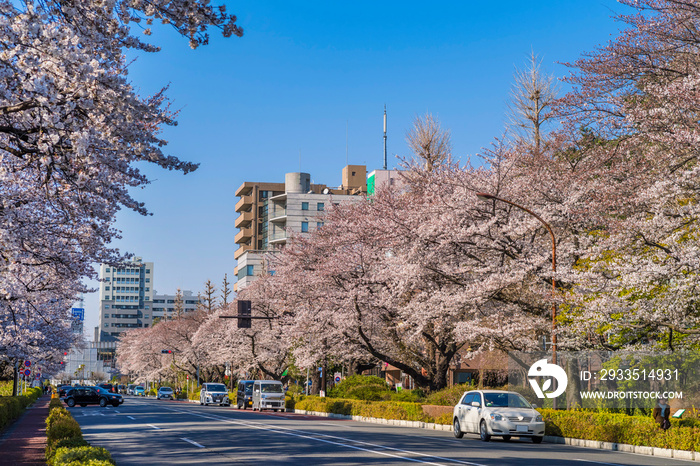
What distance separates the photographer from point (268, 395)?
4700 cm

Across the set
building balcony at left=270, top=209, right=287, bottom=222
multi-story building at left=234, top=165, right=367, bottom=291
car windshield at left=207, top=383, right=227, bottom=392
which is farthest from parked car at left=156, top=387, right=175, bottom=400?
building balcony at left=270, top=209, right=287, bottom=222

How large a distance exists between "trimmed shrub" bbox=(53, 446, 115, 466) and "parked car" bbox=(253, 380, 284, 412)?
35.0 meters

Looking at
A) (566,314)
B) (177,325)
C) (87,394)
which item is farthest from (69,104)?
(177,325)

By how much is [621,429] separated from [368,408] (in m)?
17.0

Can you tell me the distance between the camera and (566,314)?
82.5 ft

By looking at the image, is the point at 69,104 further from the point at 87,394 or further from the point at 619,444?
the point at 87,394

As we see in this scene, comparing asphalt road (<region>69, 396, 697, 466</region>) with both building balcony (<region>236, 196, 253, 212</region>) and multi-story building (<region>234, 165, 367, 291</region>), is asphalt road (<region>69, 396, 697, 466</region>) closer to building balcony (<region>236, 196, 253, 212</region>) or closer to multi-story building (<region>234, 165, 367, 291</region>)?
multi-story building (<region>234, 165, 367, 291</region>)

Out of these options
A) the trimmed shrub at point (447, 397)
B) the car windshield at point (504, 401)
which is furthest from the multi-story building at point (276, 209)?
the car windshield at point (504, 401)

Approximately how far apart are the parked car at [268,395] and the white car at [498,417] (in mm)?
24602

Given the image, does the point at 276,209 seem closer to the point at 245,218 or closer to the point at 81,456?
the point at 245,218

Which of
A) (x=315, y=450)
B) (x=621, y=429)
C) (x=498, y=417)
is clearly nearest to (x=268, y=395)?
(x=498, y=417)

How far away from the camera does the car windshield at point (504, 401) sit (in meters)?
22.8

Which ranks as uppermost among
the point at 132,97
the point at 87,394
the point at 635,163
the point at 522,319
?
the point at 635,163

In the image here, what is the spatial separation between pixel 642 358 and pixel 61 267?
729 inches
